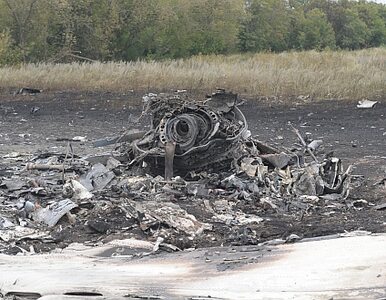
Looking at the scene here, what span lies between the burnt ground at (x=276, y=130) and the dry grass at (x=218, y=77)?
88 centimetres

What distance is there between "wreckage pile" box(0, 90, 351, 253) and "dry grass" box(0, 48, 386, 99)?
8.73m

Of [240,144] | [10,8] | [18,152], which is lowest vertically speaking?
[18,152]

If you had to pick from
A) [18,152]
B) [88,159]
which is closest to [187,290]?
[88,159]

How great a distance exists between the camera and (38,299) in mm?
3387

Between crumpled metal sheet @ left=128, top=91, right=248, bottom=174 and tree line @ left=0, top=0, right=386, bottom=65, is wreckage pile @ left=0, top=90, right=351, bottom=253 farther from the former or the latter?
tree line @ left=0, top=0, right=386, bottom=65

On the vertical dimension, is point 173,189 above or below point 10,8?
below

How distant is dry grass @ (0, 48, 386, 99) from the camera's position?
17.4 metres

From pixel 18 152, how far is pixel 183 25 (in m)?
19.1

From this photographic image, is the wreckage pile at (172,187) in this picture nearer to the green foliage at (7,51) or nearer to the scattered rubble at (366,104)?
the scattered rubble at (366,104)

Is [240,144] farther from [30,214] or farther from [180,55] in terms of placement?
[180,55]

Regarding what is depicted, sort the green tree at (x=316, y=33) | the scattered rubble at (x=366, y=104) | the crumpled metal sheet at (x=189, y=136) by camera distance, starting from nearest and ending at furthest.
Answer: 1. the crumpled metal sheet at (x=189, y=136)
2. the scattered rubble at (x=366, y=104)
3. the green tree at (x=316, y=33)

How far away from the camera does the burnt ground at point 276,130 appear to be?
6.58m

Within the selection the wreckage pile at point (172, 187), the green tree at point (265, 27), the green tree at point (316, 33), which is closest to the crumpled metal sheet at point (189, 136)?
the wreckage pile at point (172, 187)

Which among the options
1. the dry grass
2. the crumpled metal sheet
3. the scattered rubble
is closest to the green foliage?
the dry grass
